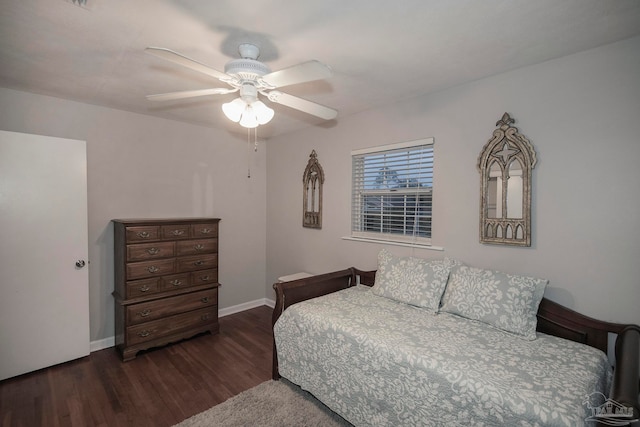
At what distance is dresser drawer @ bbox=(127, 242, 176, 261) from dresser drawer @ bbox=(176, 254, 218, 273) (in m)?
0.14

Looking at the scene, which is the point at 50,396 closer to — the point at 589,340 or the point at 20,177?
the point at 20,177

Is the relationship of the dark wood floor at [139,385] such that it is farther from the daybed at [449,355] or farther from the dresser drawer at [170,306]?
the daybed at [449,355]

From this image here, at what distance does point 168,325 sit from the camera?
3080 millimetres

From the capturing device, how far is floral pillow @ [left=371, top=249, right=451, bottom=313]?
93.3 inches

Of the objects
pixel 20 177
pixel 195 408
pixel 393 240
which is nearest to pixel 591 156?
pixel 393 240

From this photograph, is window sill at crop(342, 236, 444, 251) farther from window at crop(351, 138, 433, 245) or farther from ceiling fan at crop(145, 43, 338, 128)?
ceiling fan at crop(145, 43, 338, 128)

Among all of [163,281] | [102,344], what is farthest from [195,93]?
[102,344]

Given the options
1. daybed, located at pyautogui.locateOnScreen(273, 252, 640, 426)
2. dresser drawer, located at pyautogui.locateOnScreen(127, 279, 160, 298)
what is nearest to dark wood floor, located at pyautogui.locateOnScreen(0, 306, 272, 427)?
daybed, located at pyautogui.locateOnScreen(273, 252, 640, 426)

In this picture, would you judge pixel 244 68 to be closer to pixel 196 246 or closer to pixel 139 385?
pixel 196 246

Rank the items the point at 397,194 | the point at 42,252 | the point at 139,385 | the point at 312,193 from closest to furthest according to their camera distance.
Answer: the point at 139,385 → the point at 42,252 → the point at 397,194 → the point at 312,193

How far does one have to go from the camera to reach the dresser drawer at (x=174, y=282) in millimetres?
3066

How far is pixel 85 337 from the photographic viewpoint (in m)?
2.81

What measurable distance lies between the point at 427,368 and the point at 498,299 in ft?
2.64

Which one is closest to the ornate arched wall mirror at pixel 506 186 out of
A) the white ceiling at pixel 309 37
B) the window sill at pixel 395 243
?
the window sill at pixel 395 243
